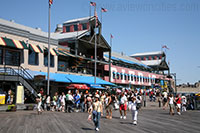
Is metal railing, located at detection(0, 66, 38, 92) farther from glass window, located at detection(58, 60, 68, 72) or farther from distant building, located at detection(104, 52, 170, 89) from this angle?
distant building, located at detection(104, 52, 170, 89)

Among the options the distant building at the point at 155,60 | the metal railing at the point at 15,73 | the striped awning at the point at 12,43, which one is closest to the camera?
the metal railing at the point at 15,73

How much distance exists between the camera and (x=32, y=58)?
94.8ft

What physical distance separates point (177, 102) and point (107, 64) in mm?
25771

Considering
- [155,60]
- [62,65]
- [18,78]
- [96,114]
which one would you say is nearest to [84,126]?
[96,114]

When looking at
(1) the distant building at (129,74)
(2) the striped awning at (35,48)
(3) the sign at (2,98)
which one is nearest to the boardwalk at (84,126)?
(3) the sign at (2,98)

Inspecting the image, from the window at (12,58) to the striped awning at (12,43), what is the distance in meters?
1.11

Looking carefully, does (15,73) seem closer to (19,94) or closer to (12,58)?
(19,94)

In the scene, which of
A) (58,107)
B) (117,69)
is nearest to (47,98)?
(58,107)

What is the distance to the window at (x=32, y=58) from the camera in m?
28.5

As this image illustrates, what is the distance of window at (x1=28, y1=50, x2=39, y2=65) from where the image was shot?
93.5ft

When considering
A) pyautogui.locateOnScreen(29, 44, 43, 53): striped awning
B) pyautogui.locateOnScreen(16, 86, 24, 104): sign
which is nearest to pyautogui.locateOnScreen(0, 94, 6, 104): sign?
pyautogui.locateOnScreen(16, 86, 24, 104): sign

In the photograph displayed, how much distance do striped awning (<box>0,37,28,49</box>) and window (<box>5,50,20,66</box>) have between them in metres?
1.11

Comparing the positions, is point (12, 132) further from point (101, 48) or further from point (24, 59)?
point (101, 48)

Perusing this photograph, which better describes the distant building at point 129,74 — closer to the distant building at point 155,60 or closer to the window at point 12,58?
the distant building at point 155,60
